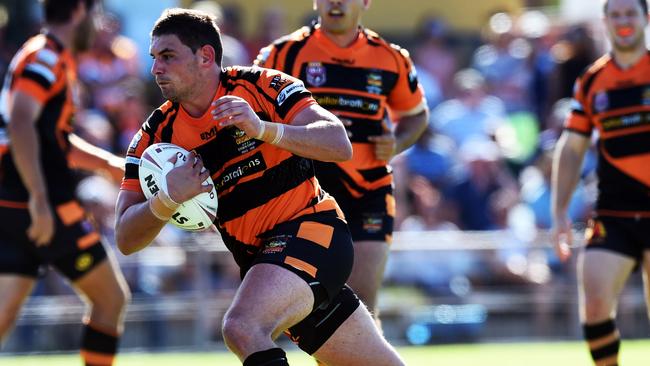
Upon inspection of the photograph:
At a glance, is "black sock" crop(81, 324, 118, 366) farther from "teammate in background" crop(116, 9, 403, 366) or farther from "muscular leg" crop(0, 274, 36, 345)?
"teammate in background" crop(116, 9, 403, 366)

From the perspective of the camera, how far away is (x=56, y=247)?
9.04m

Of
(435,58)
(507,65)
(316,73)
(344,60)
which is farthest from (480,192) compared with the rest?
(316,73)

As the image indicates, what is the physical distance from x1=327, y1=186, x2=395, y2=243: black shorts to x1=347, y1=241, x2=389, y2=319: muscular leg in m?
0.06

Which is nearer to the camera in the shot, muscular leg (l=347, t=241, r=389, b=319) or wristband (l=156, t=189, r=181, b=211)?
wristband (l=156, t=189, r=181, b=211)

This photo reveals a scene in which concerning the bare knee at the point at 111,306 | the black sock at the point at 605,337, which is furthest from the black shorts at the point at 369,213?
the bare knee at the point at 111,306

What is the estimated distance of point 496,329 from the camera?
44.5 ft

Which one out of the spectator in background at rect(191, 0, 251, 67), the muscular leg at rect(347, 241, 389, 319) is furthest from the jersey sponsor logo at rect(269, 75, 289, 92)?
the spectator in background at rect(191, 0, 251, 67)

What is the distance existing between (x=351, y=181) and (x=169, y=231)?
19.0 feet

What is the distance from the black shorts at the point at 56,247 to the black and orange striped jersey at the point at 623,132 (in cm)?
357

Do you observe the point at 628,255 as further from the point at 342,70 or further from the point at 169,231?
the point at 169,231

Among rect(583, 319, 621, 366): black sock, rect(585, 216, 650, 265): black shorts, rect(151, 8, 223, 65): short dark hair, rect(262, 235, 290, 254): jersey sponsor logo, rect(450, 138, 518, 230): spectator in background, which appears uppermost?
rect(151, 8, 223, 65): short dark hair

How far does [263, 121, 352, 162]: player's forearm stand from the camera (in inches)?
235

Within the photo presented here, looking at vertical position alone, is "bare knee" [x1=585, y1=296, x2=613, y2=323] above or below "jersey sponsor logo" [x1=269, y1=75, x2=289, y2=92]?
below

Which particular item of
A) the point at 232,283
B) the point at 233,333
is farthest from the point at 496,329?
the point at 233,333
